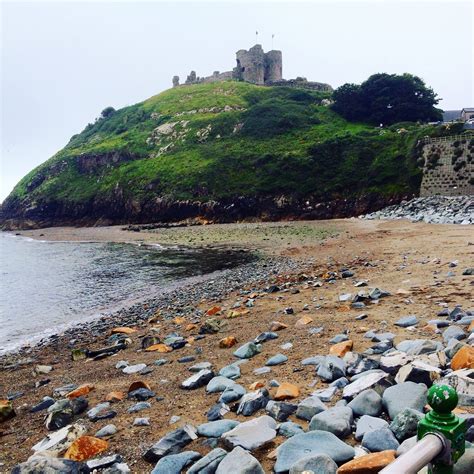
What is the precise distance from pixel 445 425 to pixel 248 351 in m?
4.91

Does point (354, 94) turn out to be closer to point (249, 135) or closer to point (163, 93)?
point (249, 135)

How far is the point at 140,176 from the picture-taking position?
7594 centimetres

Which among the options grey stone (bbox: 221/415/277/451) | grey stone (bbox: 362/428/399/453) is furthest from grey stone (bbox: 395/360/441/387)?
grey stone (bbox: 221/415/277/451)

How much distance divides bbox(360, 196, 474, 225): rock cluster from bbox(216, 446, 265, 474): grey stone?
2682cm

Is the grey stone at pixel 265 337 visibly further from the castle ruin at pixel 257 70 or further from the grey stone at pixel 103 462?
the castle ruin at pixel 257 70

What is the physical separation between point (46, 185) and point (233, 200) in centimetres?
5643

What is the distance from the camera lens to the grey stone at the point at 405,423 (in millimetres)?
3430

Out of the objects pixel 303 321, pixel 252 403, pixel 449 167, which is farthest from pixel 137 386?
pixel 449 167

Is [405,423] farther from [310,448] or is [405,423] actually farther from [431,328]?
[431,328]

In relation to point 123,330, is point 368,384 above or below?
above

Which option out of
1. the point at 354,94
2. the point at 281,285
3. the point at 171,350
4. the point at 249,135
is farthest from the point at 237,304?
the point at 354,94

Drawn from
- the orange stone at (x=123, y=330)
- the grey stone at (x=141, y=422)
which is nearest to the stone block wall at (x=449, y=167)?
the orange stone at (x=123, y=330)

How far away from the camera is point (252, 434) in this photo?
3.97 meters

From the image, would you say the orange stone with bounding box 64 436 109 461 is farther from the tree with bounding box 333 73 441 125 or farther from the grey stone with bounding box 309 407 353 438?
the tree with bounding box 333 73 441 125
